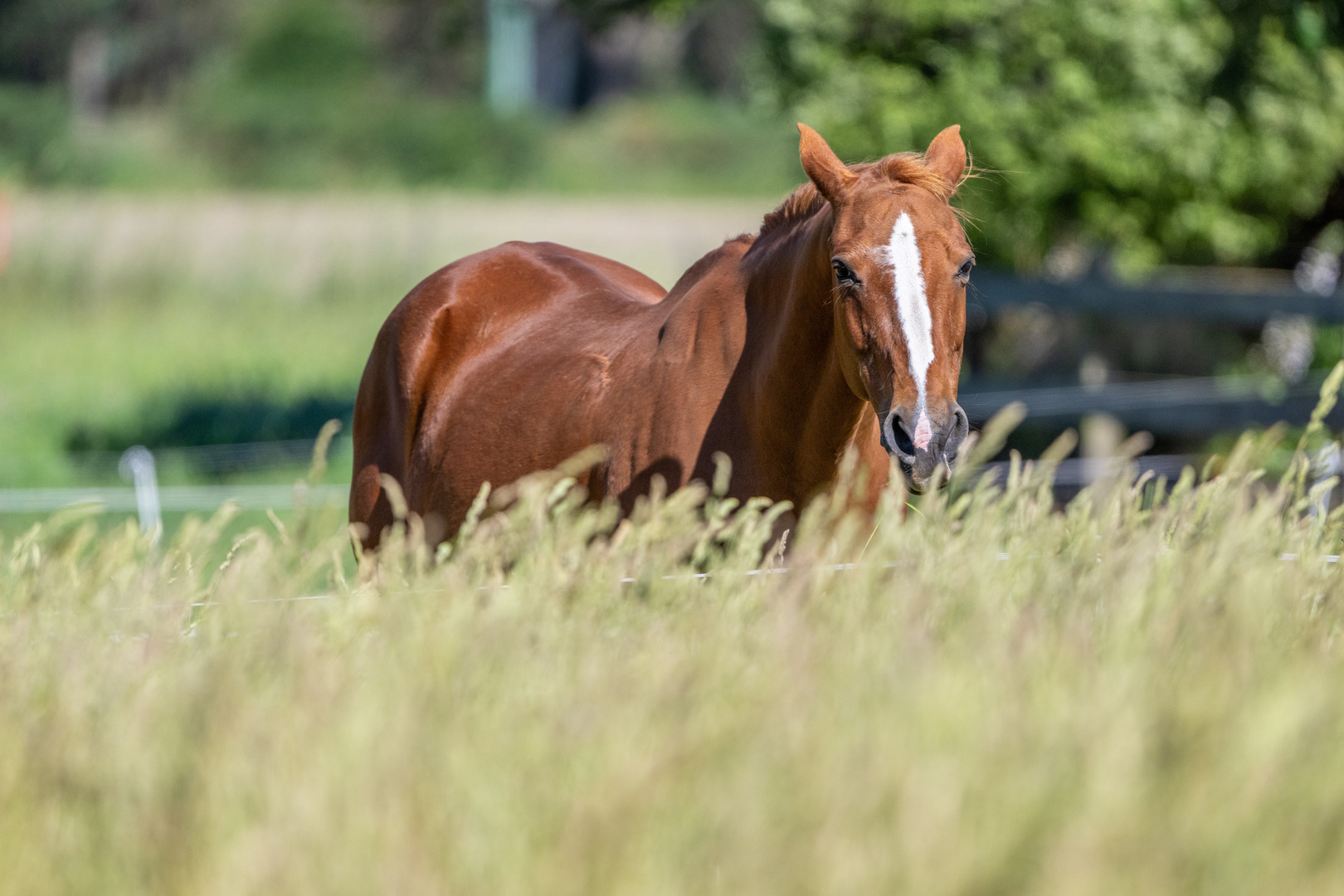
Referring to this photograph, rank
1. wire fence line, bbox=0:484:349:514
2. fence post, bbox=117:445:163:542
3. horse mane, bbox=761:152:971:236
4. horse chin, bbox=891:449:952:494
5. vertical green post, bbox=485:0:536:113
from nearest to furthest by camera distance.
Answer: horse chin, bbox=891:449:952:494, horse mane, bbox=761:152:971:236, fence post, bbox=117:445:163:542, wire fence line, bbox=0:484:349:514, vertical green post, bbox=485:0:536:113

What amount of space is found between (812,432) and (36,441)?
9353 mm

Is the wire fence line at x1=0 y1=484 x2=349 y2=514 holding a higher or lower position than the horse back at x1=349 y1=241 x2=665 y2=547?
lower

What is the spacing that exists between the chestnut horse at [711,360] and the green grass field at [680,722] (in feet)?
2.24

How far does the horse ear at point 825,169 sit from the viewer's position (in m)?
3.60

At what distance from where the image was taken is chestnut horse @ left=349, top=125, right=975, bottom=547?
10.9 feet

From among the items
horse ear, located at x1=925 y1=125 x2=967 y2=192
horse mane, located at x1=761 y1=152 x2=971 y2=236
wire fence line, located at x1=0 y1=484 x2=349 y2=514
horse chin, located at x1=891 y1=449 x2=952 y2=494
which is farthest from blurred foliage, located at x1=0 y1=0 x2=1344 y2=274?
horse chin, located at x1=891 y1=449 x2=952 y2=494

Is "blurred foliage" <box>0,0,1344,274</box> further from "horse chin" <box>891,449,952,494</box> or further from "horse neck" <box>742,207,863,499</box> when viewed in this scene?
"horse chin" <box>891,449,952,494</box>

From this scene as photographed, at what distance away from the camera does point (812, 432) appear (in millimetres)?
3750

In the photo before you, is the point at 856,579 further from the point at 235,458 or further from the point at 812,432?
the point at 235,458

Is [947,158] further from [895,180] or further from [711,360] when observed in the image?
[711,360]

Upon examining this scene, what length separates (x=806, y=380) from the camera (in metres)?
3.75

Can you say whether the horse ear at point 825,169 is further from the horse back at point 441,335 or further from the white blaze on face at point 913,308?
the horse back at point 441,335

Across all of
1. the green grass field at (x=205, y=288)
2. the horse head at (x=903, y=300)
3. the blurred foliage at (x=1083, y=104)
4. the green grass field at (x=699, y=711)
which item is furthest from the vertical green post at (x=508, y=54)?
the green grass field at (x=699, y=711)

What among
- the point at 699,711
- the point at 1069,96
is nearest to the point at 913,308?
the point at 699,711
